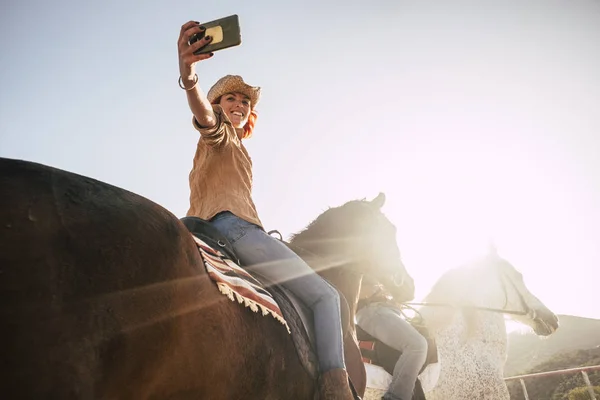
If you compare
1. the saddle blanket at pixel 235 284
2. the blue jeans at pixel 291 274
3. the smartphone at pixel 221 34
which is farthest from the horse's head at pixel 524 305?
the smartphone at pixel 221 34

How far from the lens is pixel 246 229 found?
8.66 feet

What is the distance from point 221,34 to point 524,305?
7347mm

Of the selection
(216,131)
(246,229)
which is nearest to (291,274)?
(246,229)

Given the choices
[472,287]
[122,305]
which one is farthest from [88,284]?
[472,287]

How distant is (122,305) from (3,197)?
1.67 feet

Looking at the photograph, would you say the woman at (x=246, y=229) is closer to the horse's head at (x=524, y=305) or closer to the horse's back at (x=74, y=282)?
the horse's back at (x=74, y=282)

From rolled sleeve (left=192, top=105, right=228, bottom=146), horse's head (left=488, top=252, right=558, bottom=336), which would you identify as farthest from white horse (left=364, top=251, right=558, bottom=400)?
rolled sleeve (left=192, top=105, right=228, bottom=146)

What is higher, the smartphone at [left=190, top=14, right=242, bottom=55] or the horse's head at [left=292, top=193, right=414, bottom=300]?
the smartphone at [left=190, top=14, right=242, bottom=55]

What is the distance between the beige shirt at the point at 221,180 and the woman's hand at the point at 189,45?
0.52 m

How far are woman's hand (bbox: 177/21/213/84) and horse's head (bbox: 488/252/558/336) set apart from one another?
23.2 ft

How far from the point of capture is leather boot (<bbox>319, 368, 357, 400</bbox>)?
8.05 feet

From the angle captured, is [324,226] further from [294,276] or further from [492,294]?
[492,294]

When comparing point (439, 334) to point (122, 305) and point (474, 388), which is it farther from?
point (122, 305)

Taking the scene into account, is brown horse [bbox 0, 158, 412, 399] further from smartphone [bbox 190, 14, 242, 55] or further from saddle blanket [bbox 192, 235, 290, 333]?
smartphone [bbox 190, 14, 242, 55]
